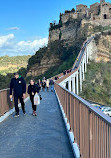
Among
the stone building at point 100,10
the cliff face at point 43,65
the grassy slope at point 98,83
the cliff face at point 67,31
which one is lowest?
the grassy slope at point 98,83

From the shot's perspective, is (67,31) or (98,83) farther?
(67,31)

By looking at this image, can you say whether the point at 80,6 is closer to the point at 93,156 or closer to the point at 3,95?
the point at 3,95

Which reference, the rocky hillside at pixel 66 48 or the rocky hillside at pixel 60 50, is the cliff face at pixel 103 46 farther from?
the rocky hillside at pixel 60 50

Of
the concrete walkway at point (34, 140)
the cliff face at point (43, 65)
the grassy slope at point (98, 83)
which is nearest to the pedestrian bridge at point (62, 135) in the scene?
the concrete walkway at point (34, 140)

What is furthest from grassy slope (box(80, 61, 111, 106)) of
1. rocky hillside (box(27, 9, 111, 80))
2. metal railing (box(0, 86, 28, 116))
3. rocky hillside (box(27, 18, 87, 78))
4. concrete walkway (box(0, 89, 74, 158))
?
concrete walkway (box(0, 89, 74, 158))

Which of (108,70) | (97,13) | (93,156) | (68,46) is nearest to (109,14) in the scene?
(97,13)

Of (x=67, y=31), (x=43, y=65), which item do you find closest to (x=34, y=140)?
(x=43, y=65)

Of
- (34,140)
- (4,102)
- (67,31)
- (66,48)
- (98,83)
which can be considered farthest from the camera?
(67,31)

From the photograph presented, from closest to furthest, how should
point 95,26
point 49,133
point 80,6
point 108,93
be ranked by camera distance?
1. point 49,133
2. point 108,93
3. point 95,26
4. point 80,6

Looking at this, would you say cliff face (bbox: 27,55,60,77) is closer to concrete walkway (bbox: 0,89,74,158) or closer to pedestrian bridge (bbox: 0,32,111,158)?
pedestrian bridge (bbox: 0,32,111,158)

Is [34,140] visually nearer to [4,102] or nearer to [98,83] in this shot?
[4,102]

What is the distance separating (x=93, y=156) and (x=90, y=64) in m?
63.5

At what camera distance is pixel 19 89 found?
9977 millimetres

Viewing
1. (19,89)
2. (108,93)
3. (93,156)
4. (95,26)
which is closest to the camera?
(93,156)
